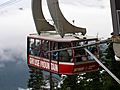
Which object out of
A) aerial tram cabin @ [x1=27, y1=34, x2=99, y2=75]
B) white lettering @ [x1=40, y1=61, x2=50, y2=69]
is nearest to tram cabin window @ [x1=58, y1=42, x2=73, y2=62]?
aerial tram cabin @ [x1=27, y1=34, x2=99, y2=75]

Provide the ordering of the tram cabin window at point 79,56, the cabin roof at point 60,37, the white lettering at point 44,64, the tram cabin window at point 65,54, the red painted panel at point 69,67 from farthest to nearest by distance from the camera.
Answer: the white lettering at point 44,64 → the tram cabin window at point 65,54 → the tram cabin window at point 79,56 → the red painted panel at point 69,67 → the cabin roof at point 60,37

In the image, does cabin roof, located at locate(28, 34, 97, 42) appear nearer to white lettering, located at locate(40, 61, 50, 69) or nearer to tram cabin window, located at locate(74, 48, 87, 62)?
tram cabin window, located at locate(74, 48, 87, 62)

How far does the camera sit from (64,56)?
81.0 feet

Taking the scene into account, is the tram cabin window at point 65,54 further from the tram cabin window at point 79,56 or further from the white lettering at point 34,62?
the white lettering at point 34,62

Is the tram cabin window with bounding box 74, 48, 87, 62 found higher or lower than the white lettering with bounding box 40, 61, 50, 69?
higher

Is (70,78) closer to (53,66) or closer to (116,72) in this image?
(116,72)

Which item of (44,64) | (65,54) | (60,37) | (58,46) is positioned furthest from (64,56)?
(44,64)

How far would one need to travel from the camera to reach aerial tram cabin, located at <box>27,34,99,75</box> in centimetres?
2398

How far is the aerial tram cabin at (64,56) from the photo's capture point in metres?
24.0

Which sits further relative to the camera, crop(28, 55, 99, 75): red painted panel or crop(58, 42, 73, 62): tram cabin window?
crop(58, 42, 73, 62): tram cabin window

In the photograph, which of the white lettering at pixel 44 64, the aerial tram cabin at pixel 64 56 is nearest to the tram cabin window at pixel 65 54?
the aerial tram cabin at pixel 64 56

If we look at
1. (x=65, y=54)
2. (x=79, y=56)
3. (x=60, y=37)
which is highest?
(x=60, y=37)

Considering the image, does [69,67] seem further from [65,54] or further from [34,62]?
[34,62]

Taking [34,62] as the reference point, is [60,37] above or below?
above
